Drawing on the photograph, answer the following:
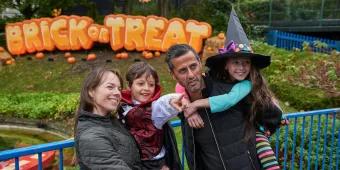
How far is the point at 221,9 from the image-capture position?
47.2 feet

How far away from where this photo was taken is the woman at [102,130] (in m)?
1.96

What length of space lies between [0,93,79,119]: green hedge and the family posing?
21.5ft

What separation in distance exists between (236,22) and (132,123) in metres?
0.84

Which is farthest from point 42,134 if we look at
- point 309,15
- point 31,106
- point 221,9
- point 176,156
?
point 309,15

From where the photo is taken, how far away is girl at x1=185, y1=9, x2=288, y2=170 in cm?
252

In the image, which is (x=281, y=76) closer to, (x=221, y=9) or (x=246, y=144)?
(x=221, y=9)

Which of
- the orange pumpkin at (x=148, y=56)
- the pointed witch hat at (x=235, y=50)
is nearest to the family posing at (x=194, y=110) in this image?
the pointed witch hat at (x=235, y=50)

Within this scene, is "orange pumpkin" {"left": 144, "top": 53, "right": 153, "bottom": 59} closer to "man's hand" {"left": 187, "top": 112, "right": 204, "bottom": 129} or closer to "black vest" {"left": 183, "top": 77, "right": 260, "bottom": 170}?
"black vest" {"left": 183, "top": 77, "right": 260, "bottom": 170}

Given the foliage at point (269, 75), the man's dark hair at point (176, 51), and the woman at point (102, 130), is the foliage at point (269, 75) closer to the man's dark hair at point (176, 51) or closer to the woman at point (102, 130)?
the man's dark hair at point (176, 51)

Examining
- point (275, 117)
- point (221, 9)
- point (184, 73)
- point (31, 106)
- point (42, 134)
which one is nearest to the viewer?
point (184, 73)

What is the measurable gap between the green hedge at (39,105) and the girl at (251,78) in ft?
21.5

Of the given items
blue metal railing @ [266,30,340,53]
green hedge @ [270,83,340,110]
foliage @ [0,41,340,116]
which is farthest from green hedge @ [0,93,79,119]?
blue metal railing @ [266,30,340,53]

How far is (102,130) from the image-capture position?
6.82 feet

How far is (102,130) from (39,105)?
24.7 ft
